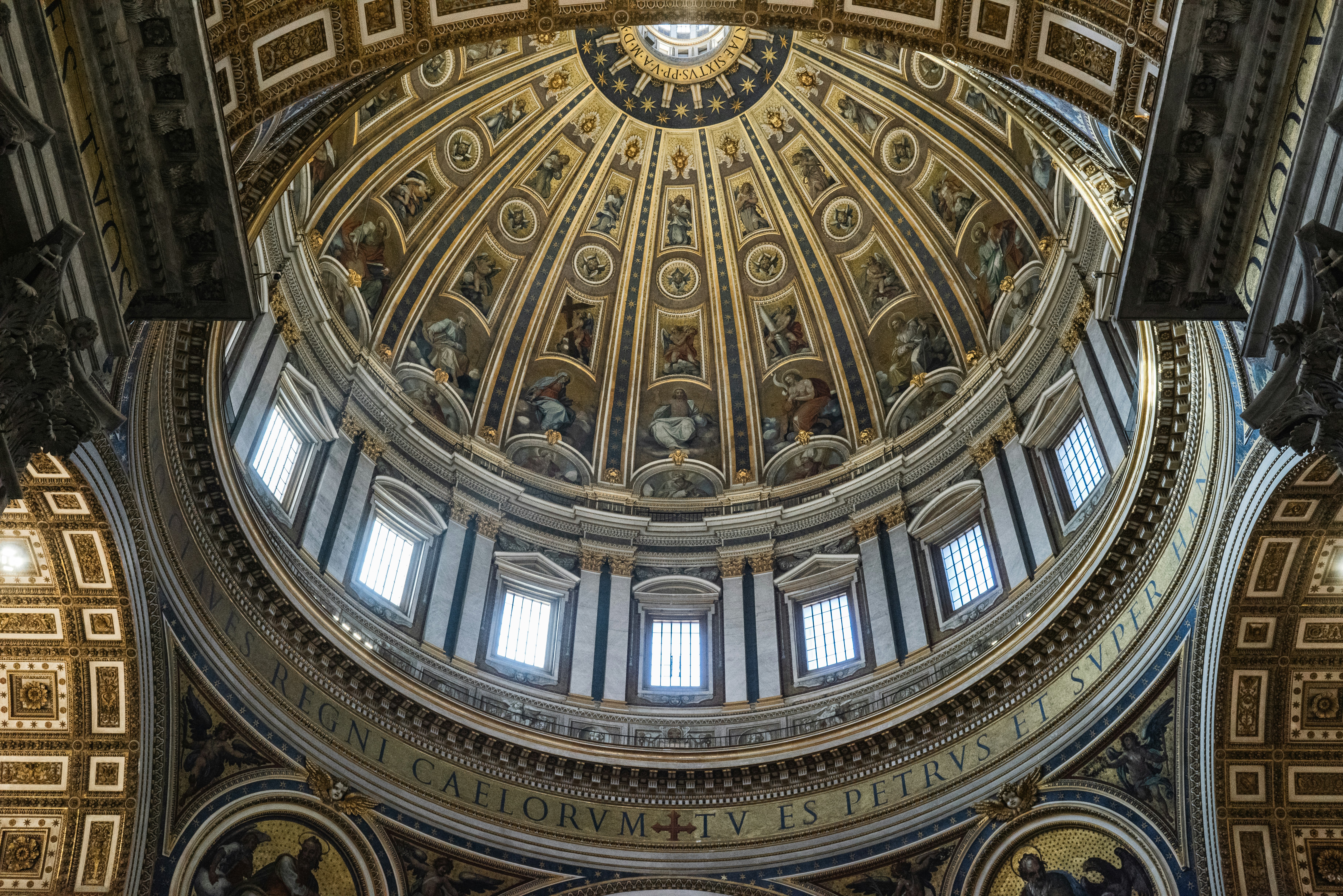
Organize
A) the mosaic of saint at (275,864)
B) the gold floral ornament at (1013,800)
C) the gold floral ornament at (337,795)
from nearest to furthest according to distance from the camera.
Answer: the mosaic of saint at (275,864) → the gold floral ornament at (1013,800) → the gold floral ornament at (337,795)

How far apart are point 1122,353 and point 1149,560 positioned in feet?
15.7

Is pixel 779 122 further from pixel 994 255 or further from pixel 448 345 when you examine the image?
pixel 448 345

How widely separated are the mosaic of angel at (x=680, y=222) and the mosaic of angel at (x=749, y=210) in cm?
130

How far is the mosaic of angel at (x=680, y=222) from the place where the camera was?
3534 cm

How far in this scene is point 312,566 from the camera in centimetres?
2309

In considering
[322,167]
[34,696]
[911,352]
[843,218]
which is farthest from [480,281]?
[34,696]

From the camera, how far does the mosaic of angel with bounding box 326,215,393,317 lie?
29.0m

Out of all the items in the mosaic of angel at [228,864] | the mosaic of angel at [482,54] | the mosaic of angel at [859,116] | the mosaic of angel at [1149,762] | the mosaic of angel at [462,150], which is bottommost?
the mosaic of angel at [228,864]

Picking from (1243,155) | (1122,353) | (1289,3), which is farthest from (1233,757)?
(1289,3)

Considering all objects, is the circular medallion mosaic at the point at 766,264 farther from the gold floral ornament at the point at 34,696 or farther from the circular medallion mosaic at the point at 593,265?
the gold floral ornament at the point at 34,696

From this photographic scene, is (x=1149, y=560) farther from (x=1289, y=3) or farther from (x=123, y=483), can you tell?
(x=123, y=483)

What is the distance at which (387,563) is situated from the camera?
2588cm

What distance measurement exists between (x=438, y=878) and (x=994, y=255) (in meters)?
19.0

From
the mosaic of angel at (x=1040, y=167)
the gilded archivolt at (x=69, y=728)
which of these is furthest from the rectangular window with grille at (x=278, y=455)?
the mosaic of angel at (x=1040, y=167)
